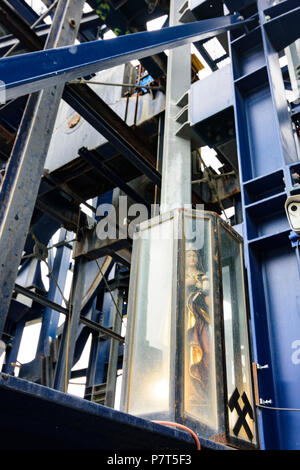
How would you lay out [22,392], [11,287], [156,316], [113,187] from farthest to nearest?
[113,187]
[11,287]
[156,316]
[22,392]

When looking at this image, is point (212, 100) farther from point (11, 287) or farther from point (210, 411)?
point (210, 411)

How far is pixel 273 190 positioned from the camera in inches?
143

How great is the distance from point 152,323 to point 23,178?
248 centimetres

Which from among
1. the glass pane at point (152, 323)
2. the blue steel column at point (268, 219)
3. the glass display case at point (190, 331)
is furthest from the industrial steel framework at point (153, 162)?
the glass pane at point (152, 323)

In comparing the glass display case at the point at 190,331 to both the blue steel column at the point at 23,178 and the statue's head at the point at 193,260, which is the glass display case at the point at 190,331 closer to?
the statue's head at the point at 193,260

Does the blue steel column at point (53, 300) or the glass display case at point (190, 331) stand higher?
the blue steel column at point (53, 300)

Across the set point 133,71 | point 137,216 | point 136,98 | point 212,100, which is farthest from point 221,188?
point 212,100

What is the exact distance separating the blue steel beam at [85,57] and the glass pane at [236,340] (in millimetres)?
1723

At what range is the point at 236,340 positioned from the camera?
311 cm

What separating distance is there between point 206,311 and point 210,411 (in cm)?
66

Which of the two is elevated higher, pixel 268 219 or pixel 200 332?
pixel 268 219

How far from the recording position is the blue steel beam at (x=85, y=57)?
2.73 meters

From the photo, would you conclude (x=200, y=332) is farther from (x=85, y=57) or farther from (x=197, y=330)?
(x=85, y=57)

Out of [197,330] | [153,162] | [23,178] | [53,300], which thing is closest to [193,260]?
[197,330]
